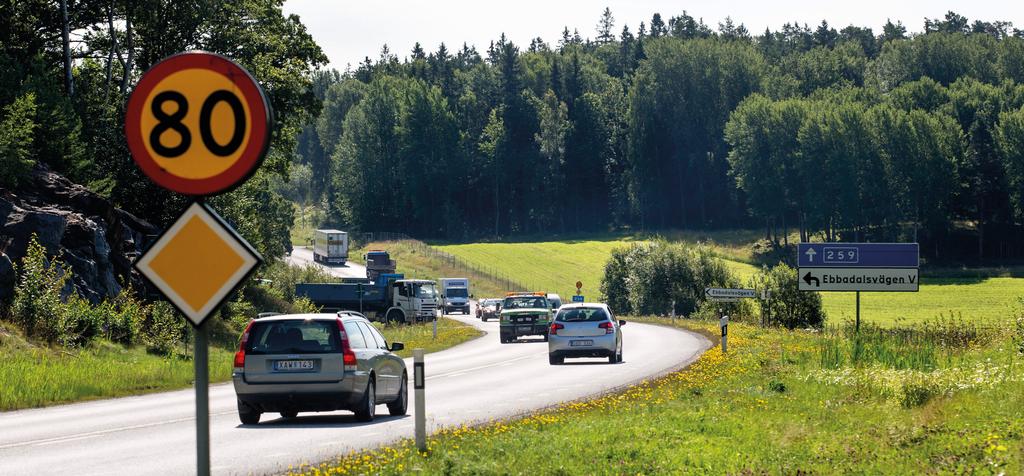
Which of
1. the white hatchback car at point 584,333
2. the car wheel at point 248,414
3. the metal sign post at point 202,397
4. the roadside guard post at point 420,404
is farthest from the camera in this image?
the white hatchback car at point 584,333

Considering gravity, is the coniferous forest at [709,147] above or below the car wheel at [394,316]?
above

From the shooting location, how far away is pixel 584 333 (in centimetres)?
3369

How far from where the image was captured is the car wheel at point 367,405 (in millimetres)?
18312

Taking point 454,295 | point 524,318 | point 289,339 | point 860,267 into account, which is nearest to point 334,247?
point 454,295

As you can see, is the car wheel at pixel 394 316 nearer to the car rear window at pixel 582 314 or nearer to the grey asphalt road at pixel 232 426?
the car rear window at pixel 582 314

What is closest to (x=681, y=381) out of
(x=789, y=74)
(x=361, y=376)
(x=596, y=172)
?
(x=361, y=376)

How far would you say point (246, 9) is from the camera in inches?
2069

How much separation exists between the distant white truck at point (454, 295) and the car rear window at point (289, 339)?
232 ft

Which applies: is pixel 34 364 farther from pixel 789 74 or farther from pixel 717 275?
pixel 789 74

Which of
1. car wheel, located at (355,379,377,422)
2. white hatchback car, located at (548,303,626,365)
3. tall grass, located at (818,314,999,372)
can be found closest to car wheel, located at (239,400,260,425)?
car wheel, located at (355,379,377,422)

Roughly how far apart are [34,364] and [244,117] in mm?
22767

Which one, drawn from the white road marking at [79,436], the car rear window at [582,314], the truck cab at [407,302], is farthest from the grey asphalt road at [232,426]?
the truck cab at [407,302]

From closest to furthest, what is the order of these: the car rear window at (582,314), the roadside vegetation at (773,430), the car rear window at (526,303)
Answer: the roadside vegetation at (773,430)
the car rear window at (582,314)
the car rear window at (526,303)

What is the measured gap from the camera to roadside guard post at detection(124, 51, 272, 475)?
18.6 ft
